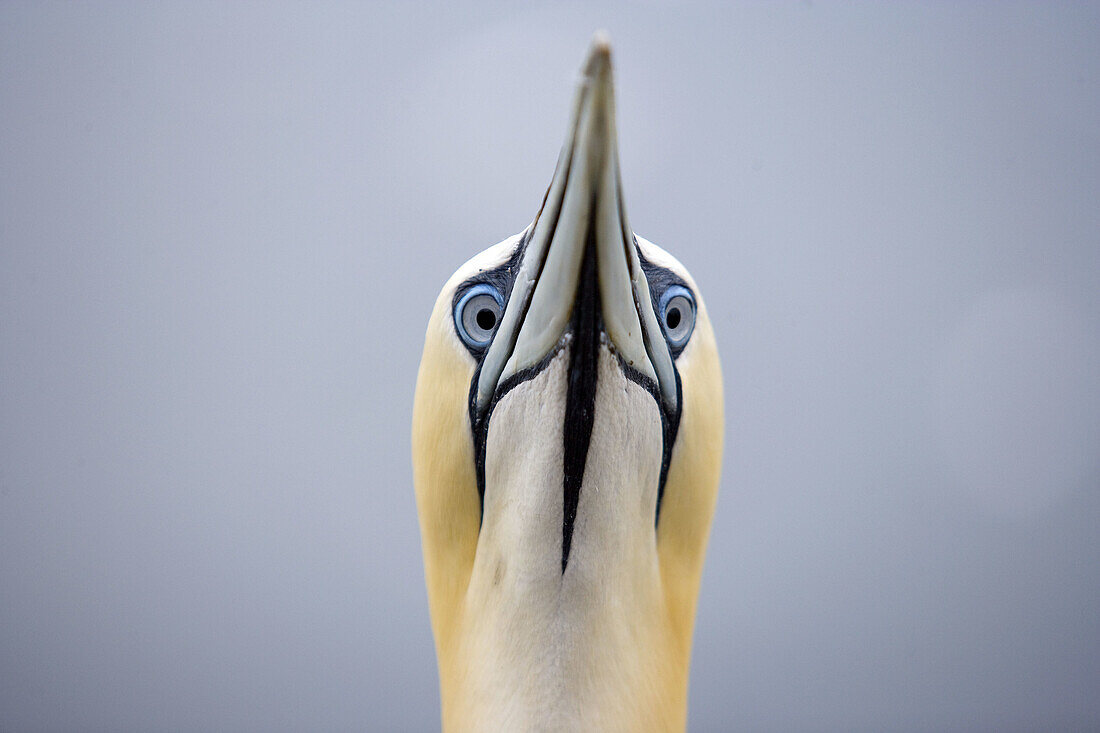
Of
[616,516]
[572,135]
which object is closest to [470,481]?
[616,516]

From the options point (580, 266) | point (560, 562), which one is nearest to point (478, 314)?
point (580, 266)

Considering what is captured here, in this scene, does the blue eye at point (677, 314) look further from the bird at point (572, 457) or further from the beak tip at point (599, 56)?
the beak tip at point (599, 56)

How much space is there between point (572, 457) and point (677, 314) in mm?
324

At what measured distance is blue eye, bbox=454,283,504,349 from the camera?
1098mm

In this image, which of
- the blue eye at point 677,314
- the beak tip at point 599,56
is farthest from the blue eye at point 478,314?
the beak tip at point 599,56

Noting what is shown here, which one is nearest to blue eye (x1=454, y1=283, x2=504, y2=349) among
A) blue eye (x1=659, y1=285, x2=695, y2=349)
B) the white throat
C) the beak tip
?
the white throat

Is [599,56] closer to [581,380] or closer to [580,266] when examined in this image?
[580,266]

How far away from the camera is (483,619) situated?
3.46 ft

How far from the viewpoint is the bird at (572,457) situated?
935mm

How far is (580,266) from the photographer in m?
0.92

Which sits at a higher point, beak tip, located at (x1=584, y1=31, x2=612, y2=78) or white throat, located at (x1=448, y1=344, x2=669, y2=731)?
beak tip, located at (x1=584, y1=31, x2=612, y2=78)

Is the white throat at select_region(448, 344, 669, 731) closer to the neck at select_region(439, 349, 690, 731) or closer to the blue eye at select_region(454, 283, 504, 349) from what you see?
the neck at select_region(439, 349, 690, 731)

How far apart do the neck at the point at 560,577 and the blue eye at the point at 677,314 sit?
6.3 inches

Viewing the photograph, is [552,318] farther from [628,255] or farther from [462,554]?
[462,554]
